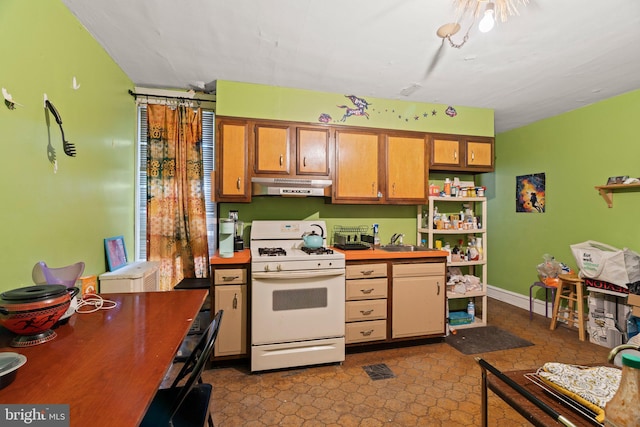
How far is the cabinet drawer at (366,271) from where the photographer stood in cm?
265

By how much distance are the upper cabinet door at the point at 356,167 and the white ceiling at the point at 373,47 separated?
51 cm

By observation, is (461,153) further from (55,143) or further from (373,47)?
(55,143)

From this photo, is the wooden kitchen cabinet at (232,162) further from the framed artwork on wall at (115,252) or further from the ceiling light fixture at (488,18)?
the ceiling light fixture at (488,18)

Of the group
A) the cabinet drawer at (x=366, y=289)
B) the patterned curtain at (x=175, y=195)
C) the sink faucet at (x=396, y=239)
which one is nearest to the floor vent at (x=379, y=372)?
the cabinet drawer at (x=366, y=289)

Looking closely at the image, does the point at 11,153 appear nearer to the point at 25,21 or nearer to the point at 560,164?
the point at 25,21

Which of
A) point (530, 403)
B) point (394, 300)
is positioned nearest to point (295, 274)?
point (394, 300)

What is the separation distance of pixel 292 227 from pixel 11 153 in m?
2.07

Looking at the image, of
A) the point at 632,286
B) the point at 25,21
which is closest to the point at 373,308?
the point at 632,286

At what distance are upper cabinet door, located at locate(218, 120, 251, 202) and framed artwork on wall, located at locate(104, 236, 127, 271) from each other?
86cm

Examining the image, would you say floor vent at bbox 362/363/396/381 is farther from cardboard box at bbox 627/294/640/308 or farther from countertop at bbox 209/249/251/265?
cardboard box at bbox 627/294/640/308

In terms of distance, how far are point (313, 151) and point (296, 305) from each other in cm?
150

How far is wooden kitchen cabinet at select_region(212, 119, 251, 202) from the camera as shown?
106 inches

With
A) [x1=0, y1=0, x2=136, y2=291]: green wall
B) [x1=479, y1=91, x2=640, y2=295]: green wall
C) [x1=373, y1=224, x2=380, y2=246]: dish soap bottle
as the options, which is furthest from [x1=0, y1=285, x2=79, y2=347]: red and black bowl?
[x1=479, y1=91, x2=640, y2=295]: green wall

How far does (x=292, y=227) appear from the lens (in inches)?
118
